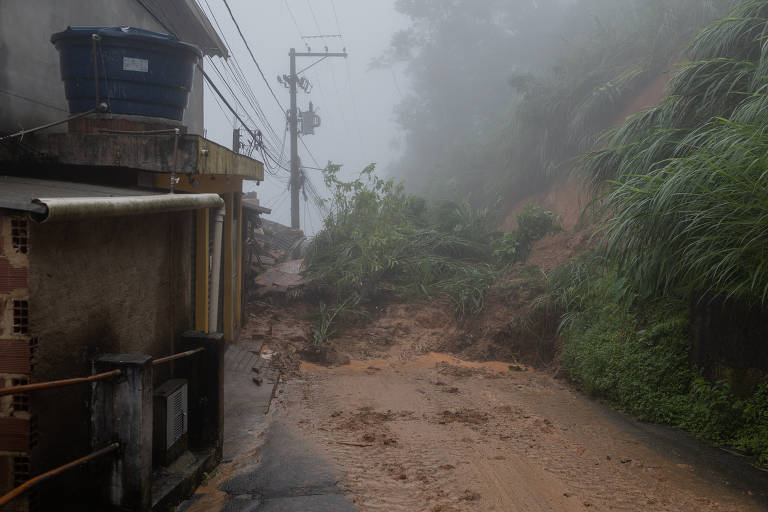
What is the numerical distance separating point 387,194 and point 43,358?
10509 millimetres

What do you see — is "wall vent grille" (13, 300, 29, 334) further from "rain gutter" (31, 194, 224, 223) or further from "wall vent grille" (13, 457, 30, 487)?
"wall vent grille" (13, 457, 30, 487)

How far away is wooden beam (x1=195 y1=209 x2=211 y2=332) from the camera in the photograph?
18.6ft

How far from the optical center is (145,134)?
4.48 m

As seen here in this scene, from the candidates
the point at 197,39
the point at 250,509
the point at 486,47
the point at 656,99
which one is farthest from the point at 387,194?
the point at 486,47

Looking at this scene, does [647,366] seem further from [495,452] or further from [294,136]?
[294,136]

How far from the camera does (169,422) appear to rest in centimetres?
408

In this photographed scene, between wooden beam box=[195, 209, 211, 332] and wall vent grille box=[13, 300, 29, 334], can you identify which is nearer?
wall vent grille box=[13, 300, 29, 334]

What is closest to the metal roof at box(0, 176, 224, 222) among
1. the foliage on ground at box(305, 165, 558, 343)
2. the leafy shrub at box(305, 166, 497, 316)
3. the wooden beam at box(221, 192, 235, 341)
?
the wooden beam at box(221, 192, 235, 341)

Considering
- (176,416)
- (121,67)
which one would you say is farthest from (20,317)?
(121,67)

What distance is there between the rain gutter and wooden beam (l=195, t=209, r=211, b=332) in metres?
1.77

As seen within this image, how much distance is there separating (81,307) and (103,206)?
608mm

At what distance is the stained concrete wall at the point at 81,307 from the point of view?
2.81 meters

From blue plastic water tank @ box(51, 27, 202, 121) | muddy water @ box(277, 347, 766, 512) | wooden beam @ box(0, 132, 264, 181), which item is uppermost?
blue plastic water tank @ box(51, 27, 202, 121)

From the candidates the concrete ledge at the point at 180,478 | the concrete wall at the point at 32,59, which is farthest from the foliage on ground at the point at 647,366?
the concrete wall at the point at 32,59
